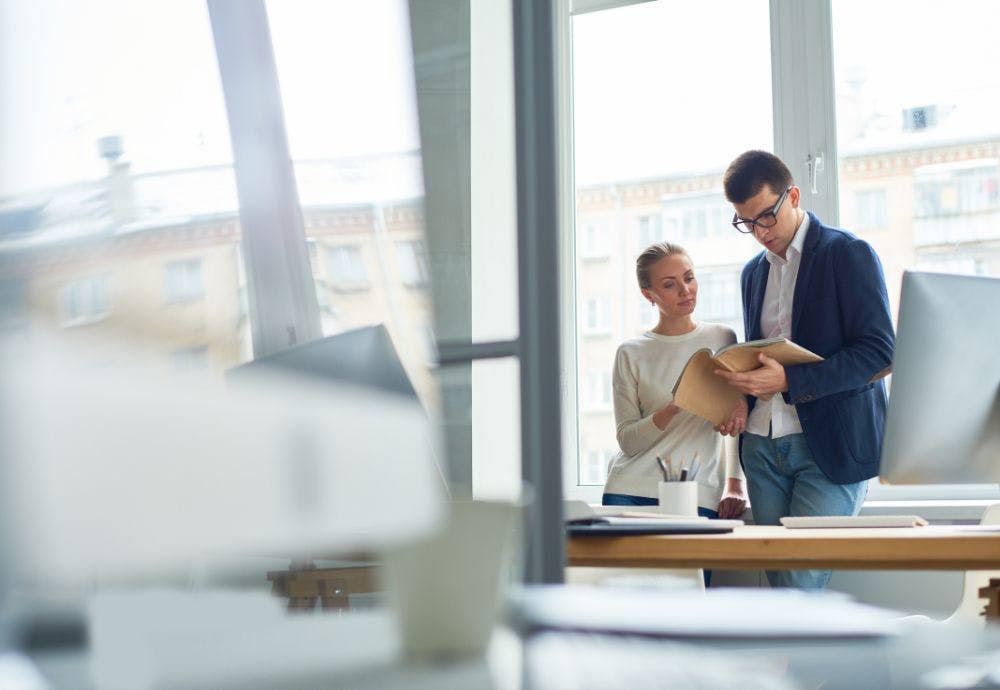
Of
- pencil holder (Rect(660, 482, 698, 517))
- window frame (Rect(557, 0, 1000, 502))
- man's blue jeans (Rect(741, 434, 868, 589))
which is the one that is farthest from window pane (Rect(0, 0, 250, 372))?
A: window frame (Rect(557, 0, 1000, 502))

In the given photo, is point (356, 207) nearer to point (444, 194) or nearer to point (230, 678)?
point (444, 194)

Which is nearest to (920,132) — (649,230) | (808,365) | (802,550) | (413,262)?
(649,230)

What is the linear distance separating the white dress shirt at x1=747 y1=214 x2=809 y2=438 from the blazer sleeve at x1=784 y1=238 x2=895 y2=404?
0.13 m

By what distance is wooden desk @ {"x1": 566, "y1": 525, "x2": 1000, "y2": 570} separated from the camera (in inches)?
50.4

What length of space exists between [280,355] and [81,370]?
8cm

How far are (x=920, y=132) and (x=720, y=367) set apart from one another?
1.78 meters

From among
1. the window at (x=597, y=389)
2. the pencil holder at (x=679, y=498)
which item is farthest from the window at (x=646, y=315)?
the pencil holder at (x=679, y=498)

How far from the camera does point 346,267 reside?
383mm

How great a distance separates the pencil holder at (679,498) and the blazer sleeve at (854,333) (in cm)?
62

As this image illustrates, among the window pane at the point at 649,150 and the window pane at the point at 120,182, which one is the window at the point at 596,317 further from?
the window pane at the point at 120,182

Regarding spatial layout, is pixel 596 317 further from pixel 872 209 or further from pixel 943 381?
pixel 943 381

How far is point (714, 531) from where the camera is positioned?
57.0 inches

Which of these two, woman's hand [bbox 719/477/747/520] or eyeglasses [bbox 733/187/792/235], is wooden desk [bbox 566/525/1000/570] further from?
woman's hand [bbox 719/477/747/520]

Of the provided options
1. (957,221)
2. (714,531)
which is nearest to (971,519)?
(957,221)
